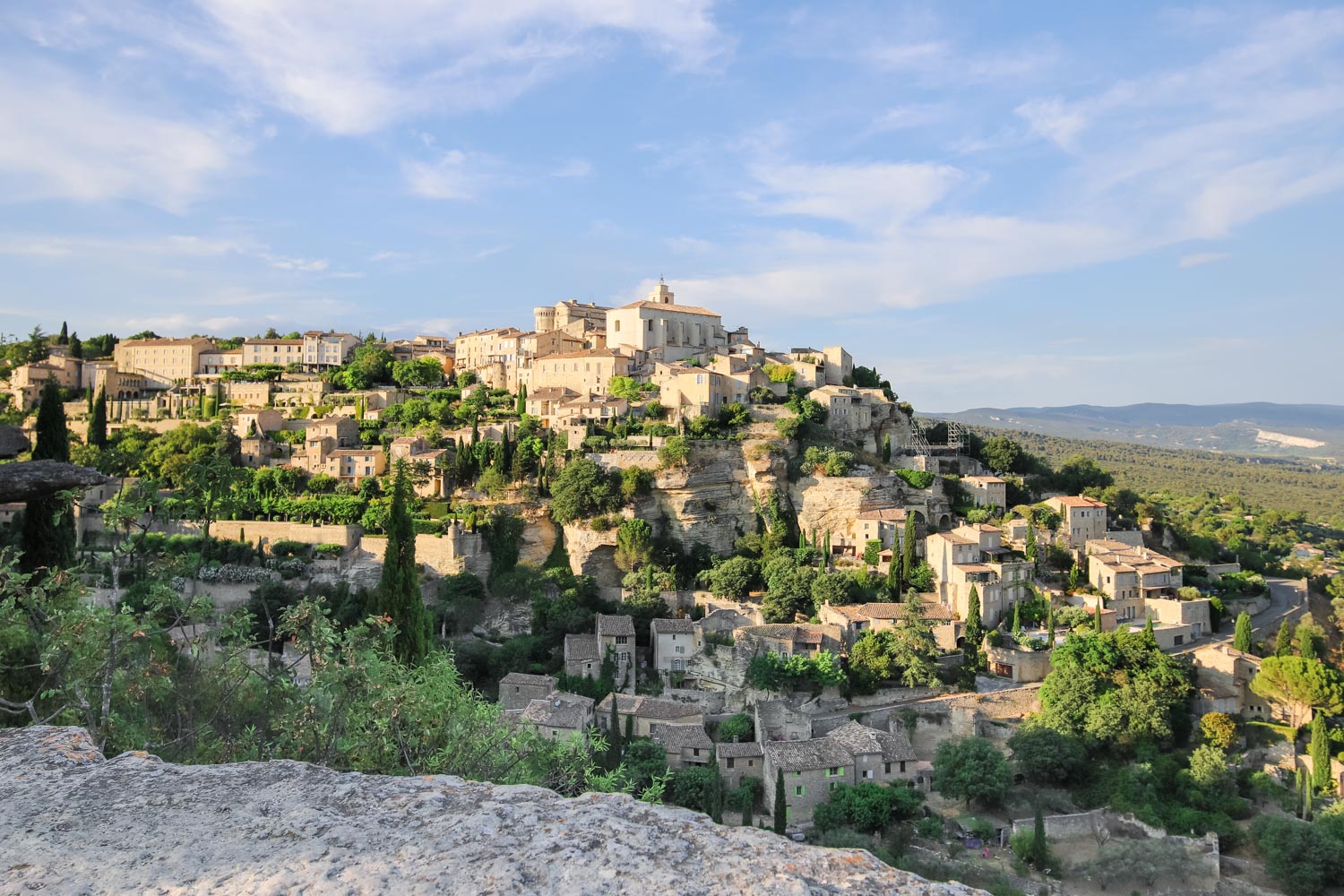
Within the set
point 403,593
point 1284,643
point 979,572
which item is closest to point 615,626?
point 403,593

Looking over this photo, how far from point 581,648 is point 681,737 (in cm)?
630

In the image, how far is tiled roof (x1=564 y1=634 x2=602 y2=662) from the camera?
32.4 metres

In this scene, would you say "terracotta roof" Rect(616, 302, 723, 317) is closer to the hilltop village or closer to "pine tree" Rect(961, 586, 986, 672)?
the hilltop village

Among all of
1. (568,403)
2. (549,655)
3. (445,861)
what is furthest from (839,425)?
(445,861)

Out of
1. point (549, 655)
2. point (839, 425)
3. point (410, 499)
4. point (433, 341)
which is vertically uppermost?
point (433, 341)

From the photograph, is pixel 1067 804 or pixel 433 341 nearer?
pixel 1067 804

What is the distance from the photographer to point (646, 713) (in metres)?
29.1

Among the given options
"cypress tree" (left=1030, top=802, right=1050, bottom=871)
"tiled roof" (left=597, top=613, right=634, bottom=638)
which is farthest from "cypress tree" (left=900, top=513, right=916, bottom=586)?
"cypress tree" (left=1030, top=802, right=1050, bottom=871)

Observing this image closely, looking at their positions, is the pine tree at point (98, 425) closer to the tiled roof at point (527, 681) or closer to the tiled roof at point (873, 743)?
the tiled roof at point (527, 681)

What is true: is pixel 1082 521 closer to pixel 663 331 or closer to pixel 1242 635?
pixel 1242 635

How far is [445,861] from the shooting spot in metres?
3.29

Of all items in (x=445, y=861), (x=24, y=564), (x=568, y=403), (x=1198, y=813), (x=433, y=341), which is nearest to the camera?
(x=445, y=861)

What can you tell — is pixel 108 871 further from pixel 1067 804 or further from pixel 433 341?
pixel 433 341

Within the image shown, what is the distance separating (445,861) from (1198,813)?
28.0 metres
